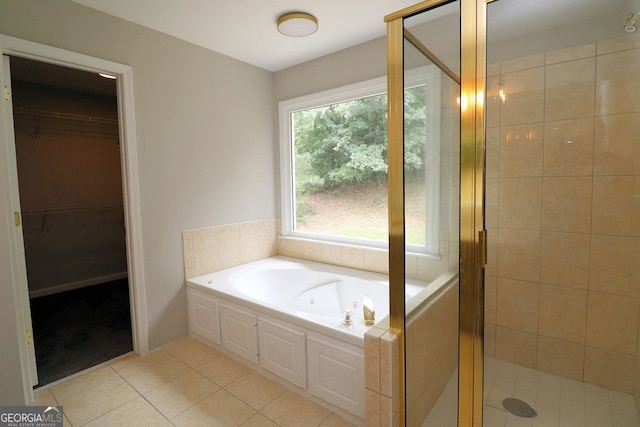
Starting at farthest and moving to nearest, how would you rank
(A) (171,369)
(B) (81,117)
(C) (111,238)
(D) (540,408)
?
(C) (111,238)
(B) (81,117)
(A) (171,369)
(D) (540,408)

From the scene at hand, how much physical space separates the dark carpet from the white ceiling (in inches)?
100

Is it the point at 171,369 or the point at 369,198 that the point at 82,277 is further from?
the point at 369,198

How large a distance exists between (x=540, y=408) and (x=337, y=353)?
1.13 meters

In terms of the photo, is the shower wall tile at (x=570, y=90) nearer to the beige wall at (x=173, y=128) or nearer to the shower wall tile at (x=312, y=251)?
the shower wall tile at (x=312, y=251)

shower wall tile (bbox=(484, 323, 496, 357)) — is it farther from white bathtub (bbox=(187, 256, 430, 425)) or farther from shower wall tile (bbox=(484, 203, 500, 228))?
shower wall tile (bbox=(484, 203, 500, 228))

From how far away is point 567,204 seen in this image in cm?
186

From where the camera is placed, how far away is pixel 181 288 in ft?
8.97

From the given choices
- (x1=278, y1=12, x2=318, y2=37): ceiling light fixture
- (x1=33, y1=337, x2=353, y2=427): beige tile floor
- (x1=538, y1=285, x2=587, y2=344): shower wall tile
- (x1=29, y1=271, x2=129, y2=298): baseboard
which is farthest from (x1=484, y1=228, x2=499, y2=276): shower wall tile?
(x1=29, y1=271, x2=129, y2=298): baseboard

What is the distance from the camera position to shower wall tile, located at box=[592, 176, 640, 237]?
1.63 metres

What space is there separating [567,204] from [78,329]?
4035 millimetres

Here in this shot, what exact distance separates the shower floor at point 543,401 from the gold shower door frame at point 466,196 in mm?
112

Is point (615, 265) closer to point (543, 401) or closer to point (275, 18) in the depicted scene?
point (543, 401)

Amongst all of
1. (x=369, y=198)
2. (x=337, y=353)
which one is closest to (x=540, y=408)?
A: (x=337, y=353)

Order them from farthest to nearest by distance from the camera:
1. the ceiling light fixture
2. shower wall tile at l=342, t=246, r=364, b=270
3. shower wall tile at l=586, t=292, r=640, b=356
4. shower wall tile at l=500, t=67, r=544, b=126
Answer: shower wall tile at l=342, t=246, r=364, b=270, the ceiling light fixture, shower wall tile at l=500, t=67, r=544, b=126, shower wall tile at l=586, t=292, r=640, b=356
